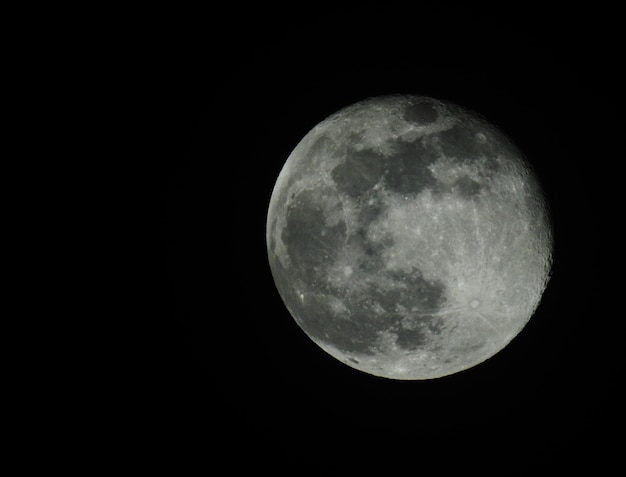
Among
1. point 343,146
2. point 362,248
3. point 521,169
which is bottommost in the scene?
point 362,248

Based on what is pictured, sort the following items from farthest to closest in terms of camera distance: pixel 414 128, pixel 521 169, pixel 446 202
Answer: pixel 521 169 → pixel 414 128 → pixel 446 202

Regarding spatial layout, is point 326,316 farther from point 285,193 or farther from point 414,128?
point 414,128

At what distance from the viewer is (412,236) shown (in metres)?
2.93

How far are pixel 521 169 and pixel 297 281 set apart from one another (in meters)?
1.64

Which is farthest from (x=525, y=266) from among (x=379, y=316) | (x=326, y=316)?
(x=326, y=316)

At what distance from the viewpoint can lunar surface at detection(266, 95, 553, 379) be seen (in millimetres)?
2947

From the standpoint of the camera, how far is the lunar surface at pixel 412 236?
2.95 metres

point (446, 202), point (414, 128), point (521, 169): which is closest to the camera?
point (446, 202)

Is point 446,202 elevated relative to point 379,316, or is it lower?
elevated

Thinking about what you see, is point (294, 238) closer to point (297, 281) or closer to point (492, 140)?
point (297, 281)

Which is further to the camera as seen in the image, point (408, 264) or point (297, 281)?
point (297, 281)

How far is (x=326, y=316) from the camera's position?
10.8ft

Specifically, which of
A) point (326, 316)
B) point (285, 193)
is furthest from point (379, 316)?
point (285, 193)

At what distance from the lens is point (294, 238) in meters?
3.30
